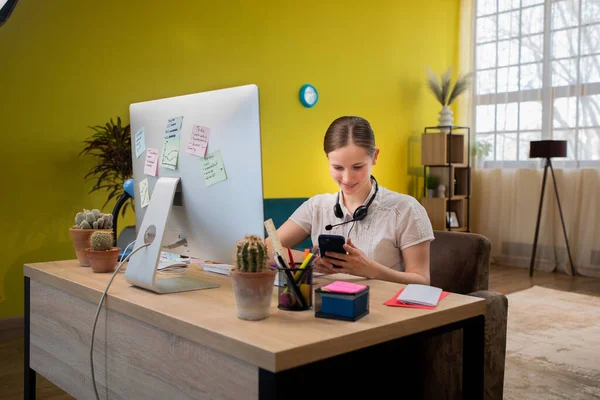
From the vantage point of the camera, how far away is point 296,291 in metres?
1.40

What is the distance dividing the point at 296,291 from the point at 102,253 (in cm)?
80

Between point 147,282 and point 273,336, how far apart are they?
568 mm

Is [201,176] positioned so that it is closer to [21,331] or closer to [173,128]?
[173,128]

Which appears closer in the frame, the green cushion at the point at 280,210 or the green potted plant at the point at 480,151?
the green cushion at the point at 280,210

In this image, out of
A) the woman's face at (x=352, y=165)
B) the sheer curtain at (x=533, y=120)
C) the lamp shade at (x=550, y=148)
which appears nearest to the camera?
the woman's face at (x=352, y=165)

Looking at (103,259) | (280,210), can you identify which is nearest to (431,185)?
(280,210)

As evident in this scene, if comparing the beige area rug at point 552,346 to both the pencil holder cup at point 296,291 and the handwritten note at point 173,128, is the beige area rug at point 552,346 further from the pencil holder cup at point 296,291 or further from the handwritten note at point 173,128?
the handwritten note at point 173,128

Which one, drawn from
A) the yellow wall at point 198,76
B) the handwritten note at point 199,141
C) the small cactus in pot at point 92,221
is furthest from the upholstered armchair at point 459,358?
the yellow wall at point 198,76

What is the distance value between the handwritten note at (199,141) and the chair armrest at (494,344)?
89cm

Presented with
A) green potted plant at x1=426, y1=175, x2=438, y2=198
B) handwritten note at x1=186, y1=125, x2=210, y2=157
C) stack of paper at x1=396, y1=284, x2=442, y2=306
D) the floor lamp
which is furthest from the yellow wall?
stack of paper at x1=396, y1=284, x2=442, y2=306

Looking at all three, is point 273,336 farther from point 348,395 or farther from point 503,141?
point 503,141

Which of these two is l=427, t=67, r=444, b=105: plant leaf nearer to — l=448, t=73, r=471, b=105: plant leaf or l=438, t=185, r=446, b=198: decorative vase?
l=448, t=73, r=471, b=105: plant leaf

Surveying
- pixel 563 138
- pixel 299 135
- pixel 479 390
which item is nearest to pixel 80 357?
pixel 479 390

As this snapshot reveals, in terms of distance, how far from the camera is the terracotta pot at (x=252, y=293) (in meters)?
1.30
